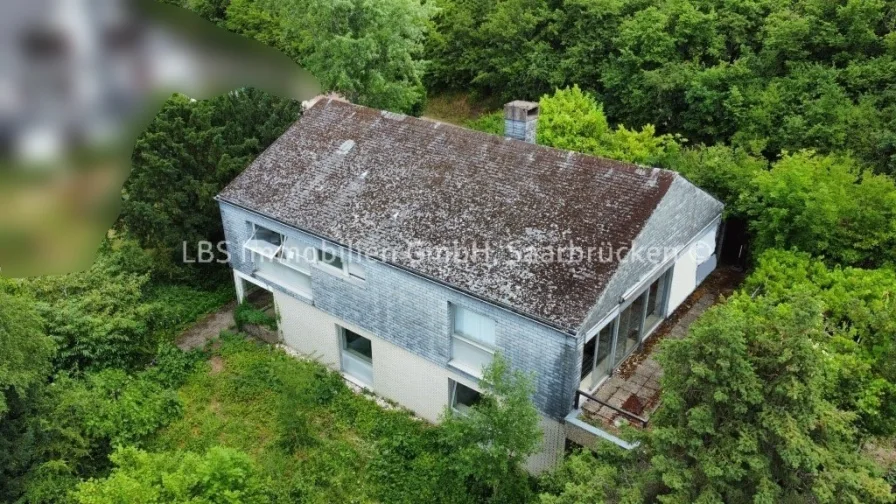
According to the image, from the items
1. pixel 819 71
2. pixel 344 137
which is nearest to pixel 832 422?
pixel 344 137

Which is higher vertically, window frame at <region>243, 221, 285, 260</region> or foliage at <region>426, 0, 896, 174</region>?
foliage at <region>426, 0, 896, 174</region>

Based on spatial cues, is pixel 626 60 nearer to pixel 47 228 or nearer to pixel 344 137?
pixel 344 137

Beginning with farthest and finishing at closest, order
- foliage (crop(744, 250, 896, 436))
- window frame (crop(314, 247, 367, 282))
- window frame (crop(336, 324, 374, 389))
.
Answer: window frame (crop(336, 324, 374, 389)) < window frame (crop(314, 247, 367, 282)) < foliage (crop(744, 250, 896, 436))

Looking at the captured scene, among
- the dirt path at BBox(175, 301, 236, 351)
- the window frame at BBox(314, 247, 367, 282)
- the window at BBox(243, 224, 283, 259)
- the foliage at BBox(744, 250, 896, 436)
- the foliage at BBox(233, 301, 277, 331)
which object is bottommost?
the dirt path at BBox(175, 301, 236, 351)

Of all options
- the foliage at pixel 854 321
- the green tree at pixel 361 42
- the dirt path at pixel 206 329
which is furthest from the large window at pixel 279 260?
the foliage at pixel 854 321

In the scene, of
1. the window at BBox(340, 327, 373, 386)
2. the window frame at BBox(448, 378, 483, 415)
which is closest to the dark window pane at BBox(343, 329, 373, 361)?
the window at BBox(340, 327, 373, 386)

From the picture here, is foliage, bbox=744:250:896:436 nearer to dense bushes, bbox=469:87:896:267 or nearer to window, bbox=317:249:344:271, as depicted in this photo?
dense bushes, bbox=469:87:896:267
